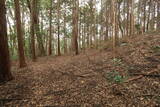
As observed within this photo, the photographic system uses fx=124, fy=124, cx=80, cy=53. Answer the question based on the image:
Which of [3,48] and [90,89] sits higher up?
[3,48]

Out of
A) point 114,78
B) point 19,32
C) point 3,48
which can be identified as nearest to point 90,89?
point 114,78

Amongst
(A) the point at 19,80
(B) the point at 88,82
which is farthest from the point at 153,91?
(A) the point at 19,80

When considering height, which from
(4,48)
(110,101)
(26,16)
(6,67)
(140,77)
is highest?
(26,16)

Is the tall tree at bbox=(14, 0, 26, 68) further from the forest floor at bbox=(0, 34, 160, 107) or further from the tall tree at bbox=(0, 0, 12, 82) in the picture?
the forest floor at bbox=(0, 34, 160, 107)

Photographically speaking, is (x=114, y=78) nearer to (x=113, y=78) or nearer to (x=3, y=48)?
(x=113, y=78)

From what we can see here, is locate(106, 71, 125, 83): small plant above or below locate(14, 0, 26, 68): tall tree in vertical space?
below

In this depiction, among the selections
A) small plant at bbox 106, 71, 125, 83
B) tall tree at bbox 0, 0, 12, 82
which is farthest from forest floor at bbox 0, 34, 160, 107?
tall tree at bbox 0, 0, 12, 82

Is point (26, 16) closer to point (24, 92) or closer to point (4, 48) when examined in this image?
point (4, 48)

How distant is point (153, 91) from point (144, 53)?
4.18 metres

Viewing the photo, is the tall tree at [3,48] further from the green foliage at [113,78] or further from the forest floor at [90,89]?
the green foliage at [113,78]

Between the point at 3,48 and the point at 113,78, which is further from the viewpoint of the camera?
the point at 113,78

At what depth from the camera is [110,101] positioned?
3.84m

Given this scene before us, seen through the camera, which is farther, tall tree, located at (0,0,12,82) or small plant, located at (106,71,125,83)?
tall tree, located at (0,0,12,82)

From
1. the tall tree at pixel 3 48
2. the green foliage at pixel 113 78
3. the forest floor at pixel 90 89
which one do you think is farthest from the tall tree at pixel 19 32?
the green foliage at pixel 113 78
